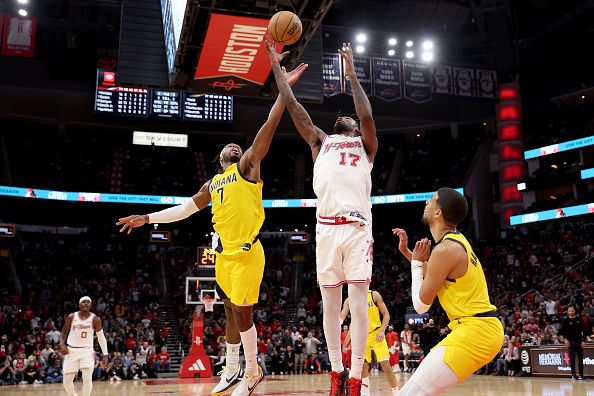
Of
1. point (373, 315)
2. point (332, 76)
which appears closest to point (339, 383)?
point (373, 315)

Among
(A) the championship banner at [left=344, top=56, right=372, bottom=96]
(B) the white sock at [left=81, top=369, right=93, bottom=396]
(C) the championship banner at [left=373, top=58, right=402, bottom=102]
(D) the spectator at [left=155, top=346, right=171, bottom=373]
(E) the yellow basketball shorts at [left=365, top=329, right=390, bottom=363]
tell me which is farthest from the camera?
(C) the championship banner at [left=373, top=58, right=402, bottom=102]

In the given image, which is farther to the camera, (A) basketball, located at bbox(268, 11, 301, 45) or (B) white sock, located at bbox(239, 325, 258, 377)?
(A) basketball, located at bbox(268, 11, 301, 45)

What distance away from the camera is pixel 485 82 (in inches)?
1167

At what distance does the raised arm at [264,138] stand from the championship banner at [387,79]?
2072 centimetres

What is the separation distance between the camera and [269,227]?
113 ft

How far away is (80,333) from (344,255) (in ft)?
22.0

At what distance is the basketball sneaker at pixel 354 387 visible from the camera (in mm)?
4441

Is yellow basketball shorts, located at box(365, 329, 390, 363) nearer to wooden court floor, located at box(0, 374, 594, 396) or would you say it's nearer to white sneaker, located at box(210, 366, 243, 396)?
wooden court floor, located at box(0, 374, 594, 396)

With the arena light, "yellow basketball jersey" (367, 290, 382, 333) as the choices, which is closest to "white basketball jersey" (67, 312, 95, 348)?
"yellow basketball jersey" (367, 290, 382, 333)

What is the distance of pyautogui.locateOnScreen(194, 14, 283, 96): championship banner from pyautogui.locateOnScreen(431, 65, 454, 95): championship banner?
54.3 feet

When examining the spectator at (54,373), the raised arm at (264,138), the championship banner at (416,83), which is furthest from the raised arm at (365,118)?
the championship banner at (416,83)

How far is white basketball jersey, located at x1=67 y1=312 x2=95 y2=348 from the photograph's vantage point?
9844mm

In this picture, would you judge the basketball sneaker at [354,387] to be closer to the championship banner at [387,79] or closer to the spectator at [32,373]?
the spectator at [32,373]

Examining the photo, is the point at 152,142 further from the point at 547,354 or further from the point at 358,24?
the point at 547,354
